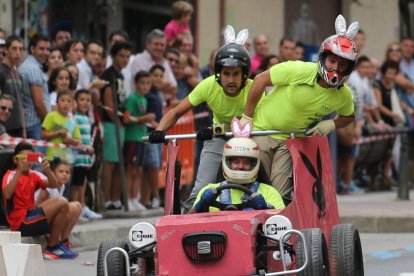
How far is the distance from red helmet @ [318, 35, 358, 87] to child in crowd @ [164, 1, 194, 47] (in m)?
7.81

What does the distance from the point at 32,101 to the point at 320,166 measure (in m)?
4.84

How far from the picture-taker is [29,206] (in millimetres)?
12266

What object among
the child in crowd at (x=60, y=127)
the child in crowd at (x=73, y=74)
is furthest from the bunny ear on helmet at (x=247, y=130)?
the child in crowd at (x=73, y=74)

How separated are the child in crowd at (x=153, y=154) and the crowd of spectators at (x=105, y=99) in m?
0.01

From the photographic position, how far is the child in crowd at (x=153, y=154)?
15898 mm

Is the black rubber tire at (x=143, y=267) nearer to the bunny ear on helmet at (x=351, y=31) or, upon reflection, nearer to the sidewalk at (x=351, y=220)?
the bunny ear on helmet at (x=351, y=31)

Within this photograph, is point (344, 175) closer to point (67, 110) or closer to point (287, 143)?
point (67, 110)

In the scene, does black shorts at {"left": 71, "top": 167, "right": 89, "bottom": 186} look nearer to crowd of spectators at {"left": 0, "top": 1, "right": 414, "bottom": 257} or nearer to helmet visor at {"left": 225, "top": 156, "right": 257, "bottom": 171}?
crowd of spectators at {"left": 0, "top": 1, "right": 414, "bottom": 257}

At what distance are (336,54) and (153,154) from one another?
6232 mm

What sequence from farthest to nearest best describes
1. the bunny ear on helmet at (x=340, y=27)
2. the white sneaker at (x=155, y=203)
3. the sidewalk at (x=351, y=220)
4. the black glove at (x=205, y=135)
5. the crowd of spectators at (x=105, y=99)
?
the white sneaker at (x=155, y=203)
the crowd of spectators at (x=105, y=99)
the sidewalk at (x=351, y=220)
the bunny ear on helmet at (x=340, y=27)
the black glove at (x=205, y=135)

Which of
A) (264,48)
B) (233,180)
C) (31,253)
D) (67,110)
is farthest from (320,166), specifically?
(264,48)

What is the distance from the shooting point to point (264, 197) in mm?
9297

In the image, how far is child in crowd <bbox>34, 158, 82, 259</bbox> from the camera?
40.7 ft

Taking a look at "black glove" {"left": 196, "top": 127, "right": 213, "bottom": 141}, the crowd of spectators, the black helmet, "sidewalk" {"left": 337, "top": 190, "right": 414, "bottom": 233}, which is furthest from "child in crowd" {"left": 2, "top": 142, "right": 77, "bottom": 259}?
"sidewalk" {"left": 337, "top": 190, "right": 414, "bottom": 233}
